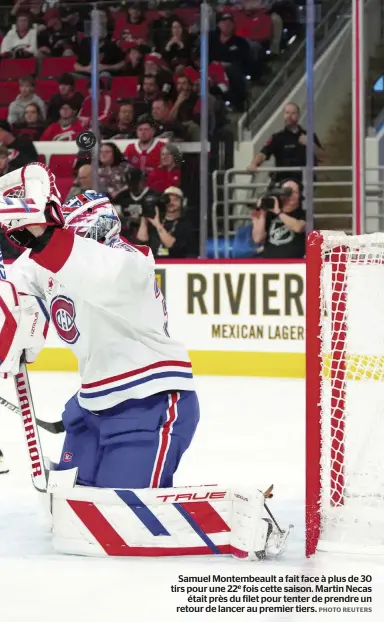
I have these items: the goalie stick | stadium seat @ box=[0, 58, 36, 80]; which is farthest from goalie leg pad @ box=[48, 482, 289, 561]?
stadium seat @ box=[0, 58, 36, 80]

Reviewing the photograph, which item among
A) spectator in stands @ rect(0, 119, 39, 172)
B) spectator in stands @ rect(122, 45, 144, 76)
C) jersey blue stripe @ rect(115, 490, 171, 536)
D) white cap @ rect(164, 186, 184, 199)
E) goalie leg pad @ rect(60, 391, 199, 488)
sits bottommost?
jersey blue stripe @ rect(115, 490, 171, 536)

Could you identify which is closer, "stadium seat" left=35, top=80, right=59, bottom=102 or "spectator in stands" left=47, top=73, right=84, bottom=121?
"spectator in stands" left=47, top=73, right=84, bottom=121

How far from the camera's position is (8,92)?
7.98 m

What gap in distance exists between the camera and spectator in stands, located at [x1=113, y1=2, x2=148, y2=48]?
7356 mm

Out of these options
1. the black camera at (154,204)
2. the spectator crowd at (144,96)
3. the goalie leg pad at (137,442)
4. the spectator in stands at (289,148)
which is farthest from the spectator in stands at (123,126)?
the goalie leg pad at (137,442)

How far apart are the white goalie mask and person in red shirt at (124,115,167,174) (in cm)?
419

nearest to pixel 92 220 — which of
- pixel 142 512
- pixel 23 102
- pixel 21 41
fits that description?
pixel 142 512

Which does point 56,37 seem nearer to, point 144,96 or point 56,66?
point 56,66

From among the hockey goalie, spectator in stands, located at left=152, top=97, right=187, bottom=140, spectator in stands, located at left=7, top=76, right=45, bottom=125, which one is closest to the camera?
the hockey goalie

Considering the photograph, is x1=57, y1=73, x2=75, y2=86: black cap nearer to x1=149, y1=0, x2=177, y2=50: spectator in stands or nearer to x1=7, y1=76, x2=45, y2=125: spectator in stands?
x1=7, y1=76, x2=45, y2=125: spectator in stands

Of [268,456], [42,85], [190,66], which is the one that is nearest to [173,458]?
[268,456]

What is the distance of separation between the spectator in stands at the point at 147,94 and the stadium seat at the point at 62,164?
50 cm

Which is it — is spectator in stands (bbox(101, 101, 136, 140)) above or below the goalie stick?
above

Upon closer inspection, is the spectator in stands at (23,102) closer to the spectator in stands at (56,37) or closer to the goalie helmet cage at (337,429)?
the spectator in stands at (56,37)
